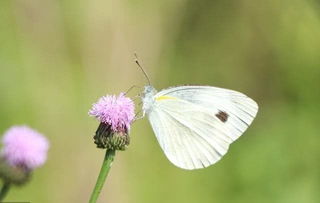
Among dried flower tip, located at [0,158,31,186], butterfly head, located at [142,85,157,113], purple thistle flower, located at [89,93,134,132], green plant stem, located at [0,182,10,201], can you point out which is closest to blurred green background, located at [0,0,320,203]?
butterfly head, located at [142,85,157,113]

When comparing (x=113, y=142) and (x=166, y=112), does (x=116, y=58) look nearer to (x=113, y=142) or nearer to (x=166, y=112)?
(x=166, y=112)

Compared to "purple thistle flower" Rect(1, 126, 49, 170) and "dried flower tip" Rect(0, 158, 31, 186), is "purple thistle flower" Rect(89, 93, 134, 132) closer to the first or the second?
"purple thistle flower" Rect(1, 126, 49, 170)

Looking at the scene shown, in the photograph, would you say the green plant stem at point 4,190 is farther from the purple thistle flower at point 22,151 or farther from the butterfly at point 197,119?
the butterfly at point 197,119

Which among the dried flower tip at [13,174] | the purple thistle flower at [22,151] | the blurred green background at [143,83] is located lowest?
the dried flower tip at [13,174]

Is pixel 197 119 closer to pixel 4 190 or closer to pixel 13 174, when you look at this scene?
pixel 13 174

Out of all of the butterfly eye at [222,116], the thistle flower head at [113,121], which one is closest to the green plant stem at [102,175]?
the thistle flower head at [113,121]

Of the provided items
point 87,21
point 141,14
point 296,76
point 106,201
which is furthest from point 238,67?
point 106,201
